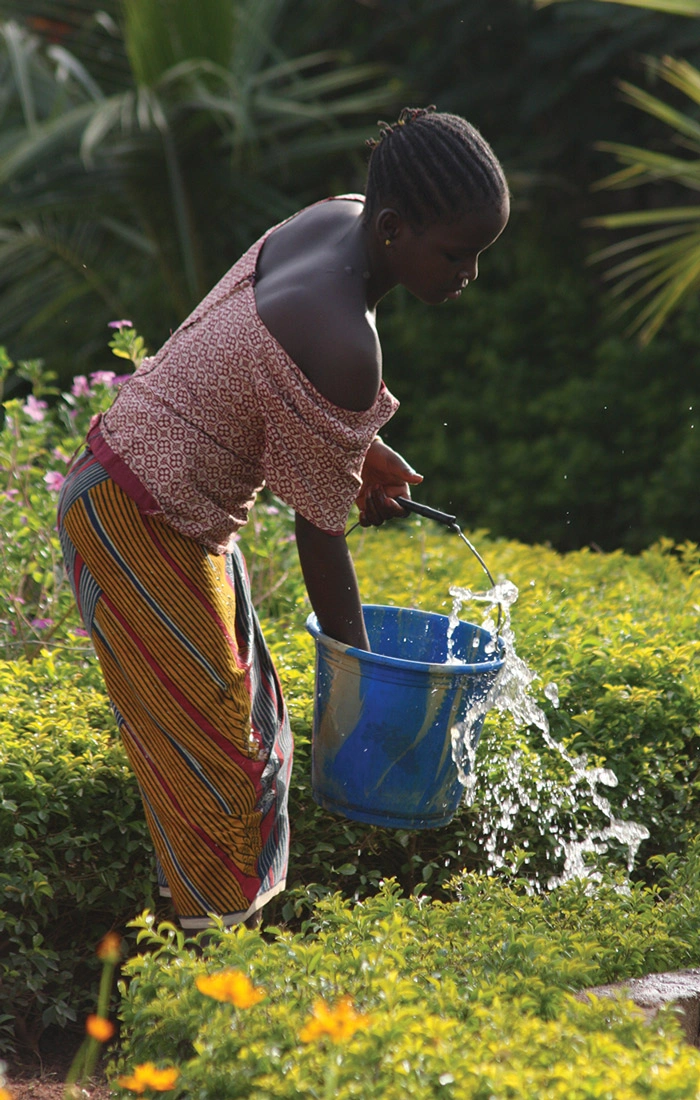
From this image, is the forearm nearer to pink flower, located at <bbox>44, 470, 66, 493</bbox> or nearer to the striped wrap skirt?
the striped wrap skirt

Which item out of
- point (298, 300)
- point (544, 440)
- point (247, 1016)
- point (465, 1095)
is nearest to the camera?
point (465, 1095)

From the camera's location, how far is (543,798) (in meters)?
3.06

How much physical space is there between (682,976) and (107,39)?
7384 mm

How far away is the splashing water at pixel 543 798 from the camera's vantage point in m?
3.02

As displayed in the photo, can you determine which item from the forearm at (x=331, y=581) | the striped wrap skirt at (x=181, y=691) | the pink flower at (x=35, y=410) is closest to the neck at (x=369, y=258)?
the forearm at (x=331, y=581)

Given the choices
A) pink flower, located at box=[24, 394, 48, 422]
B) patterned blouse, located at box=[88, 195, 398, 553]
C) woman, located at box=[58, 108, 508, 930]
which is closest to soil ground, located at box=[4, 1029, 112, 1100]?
woman, located at box=[58, 108, 508, 930]

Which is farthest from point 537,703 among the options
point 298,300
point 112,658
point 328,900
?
point 298,300

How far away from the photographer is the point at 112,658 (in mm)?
2494

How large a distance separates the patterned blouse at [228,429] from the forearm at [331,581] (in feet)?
0.12

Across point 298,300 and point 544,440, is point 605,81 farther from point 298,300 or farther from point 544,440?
point 298,300

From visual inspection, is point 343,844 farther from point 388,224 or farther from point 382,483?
point 388,224

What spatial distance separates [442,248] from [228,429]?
501 millimetres

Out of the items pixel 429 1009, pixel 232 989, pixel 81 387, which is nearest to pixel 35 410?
pixel 81 387

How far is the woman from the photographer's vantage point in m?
2.22
